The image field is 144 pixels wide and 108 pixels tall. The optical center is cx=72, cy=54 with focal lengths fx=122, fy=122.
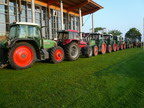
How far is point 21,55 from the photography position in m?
5.30

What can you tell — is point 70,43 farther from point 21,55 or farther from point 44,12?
point 44,12

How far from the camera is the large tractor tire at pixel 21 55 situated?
5.05 metres

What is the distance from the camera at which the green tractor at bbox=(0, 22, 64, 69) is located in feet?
16.7

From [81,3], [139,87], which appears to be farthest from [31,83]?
[81,3]

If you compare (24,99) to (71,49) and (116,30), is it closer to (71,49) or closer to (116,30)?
(71,49)

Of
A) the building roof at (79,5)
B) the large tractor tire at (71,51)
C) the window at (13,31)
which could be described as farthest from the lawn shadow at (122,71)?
the building roof at (79,5)

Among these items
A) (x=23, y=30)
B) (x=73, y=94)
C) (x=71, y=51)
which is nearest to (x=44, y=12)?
(x=71, y=51)

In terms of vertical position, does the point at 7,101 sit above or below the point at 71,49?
below

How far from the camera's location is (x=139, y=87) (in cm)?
312

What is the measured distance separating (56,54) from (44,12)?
1128 centimetres

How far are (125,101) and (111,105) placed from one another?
36 centimetres

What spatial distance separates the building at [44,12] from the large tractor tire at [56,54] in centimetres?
588

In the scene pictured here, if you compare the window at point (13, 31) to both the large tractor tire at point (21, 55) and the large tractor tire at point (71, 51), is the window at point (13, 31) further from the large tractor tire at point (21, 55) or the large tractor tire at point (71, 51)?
the large tractor tire at point (71, 51)

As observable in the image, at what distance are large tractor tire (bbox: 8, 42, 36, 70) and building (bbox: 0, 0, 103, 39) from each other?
603 cm
